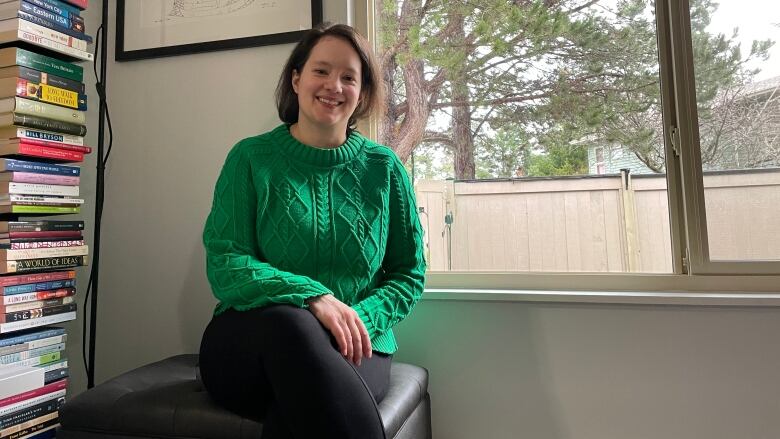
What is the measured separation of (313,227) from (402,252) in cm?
25

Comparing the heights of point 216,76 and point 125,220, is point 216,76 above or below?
above

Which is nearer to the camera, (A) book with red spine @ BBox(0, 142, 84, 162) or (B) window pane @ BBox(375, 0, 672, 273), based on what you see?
(A) book with red spine @ BBox(0, 142, 84, 162)

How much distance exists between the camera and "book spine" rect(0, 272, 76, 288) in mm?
1313

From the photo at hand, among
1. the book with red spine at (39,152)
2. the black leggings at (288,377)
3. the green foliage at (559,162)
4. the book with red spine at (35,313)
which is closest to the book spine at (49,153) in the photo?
the book with red spine at (39,152)

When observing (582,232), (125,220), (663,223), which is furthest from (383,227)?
(125,220)

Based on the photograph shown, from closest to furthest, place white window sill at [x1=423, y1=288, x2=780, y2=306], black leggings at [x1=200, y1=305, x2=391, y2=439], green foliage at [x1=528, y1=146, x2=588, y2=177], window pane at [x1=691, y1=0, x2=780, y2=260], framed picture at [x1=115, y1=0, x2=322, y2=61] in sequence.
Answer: black leggings at [x1=200, y1=305, x2=391, y2=439]
white window sill at [x1=423, y1=288, x2=780, y2=306]
window pane at [x1=691, y1=0, x2=780, y2=260]
green foliage at [x1=528, y1=146, x2=588, y2=177]
framed picture at [x1=115, y1=0, x2=322, y2=61]

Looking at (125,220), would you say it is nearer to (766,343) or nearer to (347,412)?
(347,412)

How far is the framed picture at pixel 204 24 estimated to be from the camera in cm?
165

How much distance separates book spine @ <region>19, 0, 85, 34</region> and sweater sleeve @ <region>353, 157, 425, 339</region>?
3.45 feet

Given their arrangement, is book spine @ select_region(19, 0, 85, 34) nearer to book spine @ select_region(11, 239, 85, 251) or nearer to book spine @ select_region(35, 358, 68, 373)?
book spine @ select_region(11, 239, 85, 251)

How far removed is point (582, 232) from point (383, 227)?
0.65 meters

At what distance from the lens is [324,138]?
1.26m

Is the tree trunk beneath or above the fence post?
above

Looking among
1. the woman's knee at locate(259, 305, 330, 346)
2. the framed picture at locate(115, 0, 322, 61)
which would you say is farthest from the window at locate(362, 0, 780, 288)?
the woman's knee at locate(259, 305, 330, 346)
